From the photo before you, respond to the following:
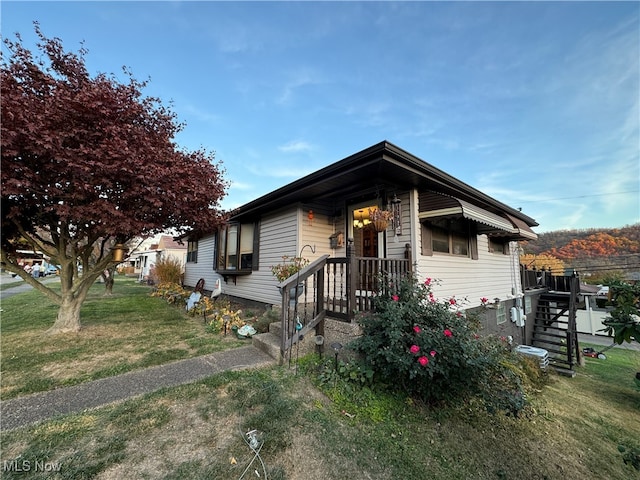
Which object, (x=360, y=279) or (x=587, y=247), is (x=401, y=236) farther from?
(x=587, y=247)

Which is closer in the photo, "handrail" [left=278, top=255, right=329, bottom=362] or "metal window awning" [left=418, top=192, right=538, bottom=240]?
"handrail" [left=278, top=255, right=329, bottom=362]

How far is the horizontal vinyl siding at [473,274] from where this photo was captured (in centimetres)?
547

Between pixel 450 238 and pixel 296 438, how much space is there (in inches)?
216

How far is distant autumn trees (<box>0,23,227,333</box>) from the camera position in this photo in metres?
3.66

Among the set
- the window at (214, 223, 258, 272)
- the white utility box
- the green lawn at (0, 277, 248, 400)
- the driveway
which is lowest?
the white utility box

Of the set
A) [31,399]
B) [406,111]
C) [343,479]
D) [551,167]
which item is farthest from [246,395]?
[551,167]

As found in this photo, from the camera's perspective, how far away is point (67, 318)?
506cm

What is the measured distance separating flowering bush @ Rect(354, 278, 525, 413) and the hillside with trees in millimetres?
21661

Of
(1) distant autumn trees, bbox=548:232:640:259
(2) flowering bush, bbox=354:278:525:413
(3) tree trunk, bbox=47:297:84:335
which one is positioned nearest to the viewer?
(2) flowering bush, bbox=354:278:525:413

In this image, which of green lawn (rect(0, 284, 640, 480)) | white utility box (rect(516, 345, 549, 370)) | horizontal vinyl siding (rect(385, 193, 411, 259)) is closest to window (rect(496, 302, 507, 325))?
white utility box (rect(516, 345, 549, 370))

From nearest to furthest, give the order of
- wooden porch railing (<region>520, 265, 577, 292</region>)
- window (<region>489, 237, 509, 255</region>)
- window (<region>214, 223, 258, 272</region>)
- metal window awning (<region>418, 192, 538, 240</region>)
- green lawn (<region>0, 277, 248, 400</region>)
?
green lawn (<region>0, 277, 248, 400</region>) → metal window awning (<region>418, 192, 538, 240</region>) → window (<region>214, 223, 258, 272</region>) → window (<region>489, 237, 509, 255</region>) → wooden porch railing (<region>520, 265, 577, 292</region>)

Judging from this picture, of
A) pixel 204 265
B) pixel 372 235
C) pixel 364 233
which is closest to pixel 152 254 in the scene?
pixel 204 265

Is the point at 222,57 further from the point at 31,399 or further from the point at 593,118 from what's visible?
the point at 593,118

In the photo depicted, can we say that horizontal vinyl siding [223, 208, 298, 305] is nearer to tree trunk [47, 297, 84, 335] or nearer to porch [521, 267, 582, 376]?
tree trunk [47, 297, 84, 335]
